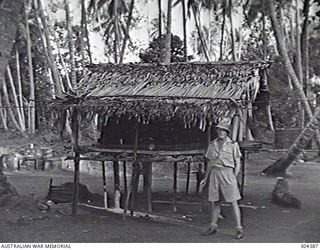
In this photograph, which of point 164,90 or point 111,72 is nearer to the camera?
point 164,90

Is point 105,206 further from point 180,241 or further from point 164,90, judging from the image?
point 180,241

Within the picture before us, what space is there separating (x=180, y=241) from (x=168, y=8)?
7.62 m

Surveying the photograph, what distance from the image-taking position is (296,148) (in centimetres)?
773

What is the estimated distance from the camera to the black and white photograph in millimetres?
5039

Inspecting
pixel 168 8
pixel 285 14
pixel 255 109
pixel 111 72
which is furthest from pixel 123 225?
pixel 168 8

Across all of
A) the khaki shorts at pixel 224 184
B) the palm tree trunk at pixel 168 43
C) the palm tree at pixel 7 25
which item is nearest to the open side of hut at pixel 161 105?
the khaki shorts at pixel 224 184

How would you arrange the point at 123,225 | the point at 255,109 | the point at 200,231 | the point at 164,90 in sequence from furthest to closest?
the point at 255,109 → the point at 164,90 → the point at 123,225 → the point at 200,231

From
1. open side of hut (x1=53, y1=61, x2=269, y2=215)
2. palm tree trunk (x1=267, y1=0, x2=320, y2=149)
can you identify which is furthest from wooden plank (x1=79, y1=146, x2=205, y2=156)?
palm tree trunk (x1=267, y1=0, x2=320, y2=149)

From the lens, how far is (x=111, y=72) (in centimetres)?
700

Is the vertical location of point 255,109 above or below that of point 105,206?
above

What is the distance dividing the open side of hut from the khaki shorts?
811 mm

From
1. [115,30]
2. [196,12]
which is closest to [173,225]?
[115,30]

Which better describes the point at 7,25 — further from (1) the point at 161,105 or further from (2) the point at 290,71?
(2) the point at 290,71

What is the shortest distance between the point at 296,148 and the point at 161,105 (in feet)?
8.66
